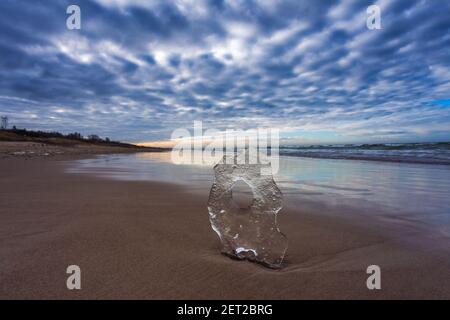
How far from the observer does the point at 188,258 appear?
210 cm

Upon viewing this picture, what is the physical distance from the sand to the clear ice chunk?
151 millimetres

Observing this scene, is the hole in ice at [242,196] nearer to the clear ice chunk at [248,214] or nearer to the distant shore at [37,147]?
the clear ice chunk at [248,214]

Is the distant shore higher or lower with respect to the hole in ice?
higher

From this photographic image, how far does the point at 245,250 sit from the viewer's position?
85.6 inches

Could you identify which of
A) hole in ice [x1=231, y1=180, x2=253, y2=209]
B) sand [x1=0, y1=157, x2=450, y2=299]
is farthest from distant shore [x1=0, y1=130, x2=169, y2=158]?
sand [x1=0, y1=157, x2=450, y2=299]

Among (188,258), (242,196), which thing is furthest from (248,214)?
(242,196)

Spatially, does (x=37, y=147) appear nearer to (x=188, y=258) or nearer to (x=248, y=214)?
(x=188, y=258)

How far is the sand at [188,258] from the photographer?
1.67 metres

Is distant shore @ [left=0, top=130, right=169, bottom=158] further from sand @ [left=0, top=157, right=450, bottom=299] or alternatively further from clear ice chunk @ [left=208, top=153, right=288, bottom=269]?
clear ice chunk @ [left=208, top=153, right=288, bottom=269]

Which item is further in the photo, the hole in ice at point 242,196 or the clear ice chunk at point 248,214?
the hole in ice at point 242,196

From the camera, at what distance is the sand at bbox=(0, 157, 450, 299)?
1.67 meters

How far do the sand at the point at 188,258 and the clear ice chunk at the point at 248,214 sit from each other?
0.15 m

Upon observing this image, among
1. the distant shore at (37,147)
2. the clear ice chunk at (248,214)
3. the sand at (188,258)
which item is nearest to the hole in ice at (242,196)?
the sand at (188,258)

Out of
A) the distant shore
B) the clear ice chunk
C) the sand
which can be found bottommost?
the sand
